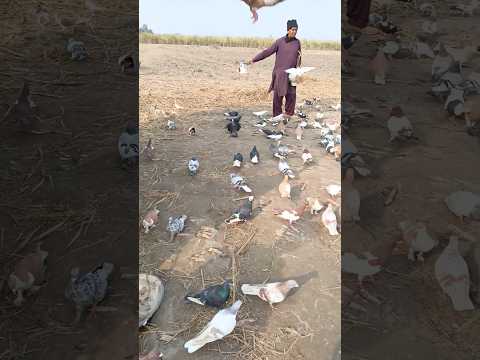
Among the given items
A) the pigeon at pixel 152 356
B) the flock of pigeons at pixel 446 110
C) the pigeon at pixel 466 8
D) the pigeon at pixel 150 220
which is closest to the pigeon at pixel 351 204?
the flock of pigeons at pixel 446 110

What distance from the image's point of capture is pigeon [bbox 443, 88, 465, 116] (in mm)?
5152

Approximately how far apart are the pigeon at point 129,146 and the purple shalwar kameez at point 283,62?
2493 mm

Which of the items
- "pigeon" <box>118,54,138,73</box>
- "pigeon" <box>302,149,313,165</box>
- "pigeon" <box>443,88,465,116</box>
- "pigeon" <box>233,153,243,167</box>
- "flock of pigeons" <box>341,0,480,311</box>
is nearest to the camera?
"flock of pigeons" <box>341,0,480,311</box>

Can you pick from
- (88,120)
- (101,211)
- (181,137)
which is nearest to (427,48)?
(181,137)

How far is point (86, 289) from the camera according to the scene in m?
2.42

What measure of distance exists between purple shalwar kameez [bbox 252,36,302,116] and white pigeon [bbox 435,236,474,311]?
396cm

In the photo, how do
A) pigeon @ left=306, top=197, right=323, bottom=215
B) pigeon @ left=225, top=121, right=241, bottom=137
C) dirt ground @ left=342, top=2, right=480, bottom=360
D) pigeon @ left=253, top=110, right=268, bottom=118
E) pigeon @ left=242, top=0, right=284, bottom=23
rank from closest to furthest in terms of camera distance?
1. dirt ground @ left=342, top=2, right=480, bottom=360
2. pigeon @ left=306, top=197, right=323, bottom=215
3. pigeon @ left=242, top=0, right=284, bottom=23
4. pigeon @ left=225, top=121, right=241, bottom=137
5. pigeon @ left=253, top=110, right=268, bottom=118

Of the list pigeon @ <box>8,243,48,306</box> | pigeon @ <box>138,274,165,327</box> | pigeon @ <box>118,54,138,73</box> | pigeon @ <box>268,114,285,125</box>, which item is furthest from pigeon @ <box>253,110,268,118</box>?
pigeon @ <box>8,243,48,306</box>

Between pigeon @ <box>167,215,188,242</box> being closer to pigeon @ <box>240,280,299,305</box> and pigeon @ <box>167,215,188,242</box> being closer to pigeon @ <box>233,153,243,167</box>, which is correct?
pigeon @ <box>240,280,299,305</box>

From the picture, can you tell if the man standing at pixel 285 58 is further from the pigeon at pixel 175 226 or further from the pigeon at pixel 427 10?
the pigeon at pixel 427 10

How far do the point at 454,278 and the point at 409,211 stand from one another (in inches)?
42.3

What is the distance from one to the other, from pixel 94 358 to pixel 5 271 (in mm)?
1017

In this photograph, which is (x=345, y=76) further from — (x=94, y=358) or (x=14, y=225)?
(x=94, y=358)

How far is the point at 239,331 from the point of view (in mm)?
2451
